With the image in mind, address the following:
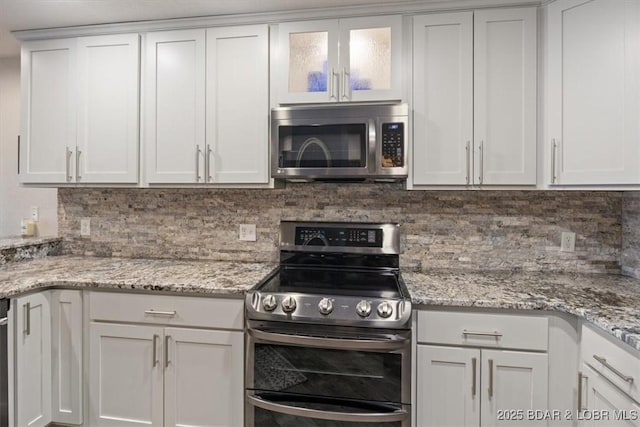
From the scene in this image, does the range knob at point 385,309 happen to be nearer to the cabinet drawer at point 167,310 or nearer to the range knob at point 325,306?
the range knob at point 325,306

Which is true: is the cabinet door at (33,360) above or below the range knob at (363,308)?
below

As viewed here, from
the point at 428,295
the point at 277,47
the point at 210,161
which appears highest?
the point at 277,47

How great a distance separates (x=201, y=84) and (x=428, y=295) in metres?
1.67

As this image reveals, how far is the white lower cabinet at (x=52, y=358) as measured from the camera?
1.77 meters

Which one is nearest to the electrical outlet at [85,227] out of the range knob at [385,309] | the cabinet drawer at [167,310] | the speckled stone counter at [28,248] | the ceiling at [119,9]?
the speckled stone counter at [28,248]

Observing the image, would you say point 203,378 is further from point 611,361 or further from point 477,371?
point 611,361

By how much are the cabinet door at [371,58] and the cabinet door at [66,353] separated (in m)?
1.75

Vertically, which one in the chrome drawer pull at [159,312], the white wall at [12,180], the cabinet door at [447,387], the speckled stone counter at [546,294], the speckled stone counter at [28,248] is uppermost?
the white wall at [12,180]

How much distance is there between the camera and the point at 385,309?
63.1 inches

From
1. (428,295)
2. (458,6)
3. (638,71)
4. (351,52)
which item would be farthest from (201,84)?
(638,71)

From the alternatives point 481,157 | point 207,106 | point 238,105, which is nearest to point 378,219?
point 481,157

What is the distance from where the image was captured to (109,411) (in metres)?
1.89

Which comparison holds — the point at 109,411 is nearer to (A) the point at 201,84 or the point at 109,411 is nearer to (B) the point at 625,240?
(A) the point at 201,84

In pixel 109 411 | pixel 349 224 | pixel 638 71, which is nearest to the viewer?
pixel 638 71
